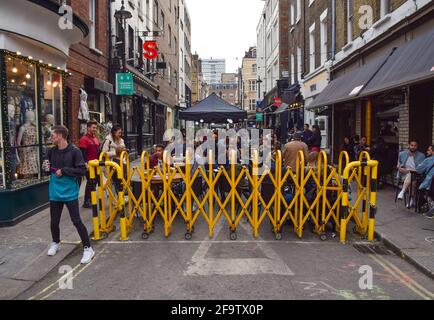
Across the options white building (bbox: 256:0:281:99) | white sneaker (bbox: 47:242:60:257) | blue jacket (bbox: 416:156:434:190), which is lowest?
white sneaker (bbox: 47:242:60:257)

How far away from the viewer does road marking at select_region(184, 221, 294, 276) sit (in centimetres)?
544

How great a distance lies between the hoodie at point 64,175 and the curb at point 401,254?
4760 millimetres

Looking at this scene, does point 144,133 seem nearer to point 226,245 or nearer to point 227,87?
point 226,245

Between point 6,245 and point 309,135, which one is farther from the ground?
point 309,135

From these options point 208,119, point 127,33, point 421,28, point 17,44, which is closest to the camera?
point 17,44

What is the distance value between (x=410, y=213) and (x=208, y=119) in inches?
279

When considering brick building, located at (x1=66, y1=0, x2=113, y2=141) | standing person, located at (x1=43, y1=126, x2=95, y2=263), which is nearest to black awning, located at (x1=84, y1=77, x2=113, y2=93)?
brick building, located at (x1=66, y1=0, x2=113, y2=141)

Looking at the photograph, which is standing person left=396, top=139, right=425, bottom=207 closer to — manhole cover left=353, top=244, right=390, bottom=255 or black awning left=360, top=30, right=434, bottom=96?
black awning left=360, top=30, right=434, bottom=96

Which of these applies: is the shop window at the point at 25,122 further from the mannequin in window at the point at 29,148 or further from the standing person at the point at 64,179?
the standing person at the point at 64,179

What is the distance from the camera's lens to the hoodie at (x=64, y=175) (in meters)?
5.95

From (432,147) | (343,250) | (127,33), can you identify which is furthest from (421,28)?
(127,33)

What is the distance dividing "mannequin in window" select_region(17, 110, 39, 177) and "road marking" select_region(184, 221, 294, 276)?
455 cm

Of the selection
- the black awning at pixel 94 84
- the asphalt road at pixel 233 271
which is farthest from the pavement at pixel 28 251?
the black awning at pixel 94 84

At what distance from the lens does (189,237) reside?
7195 mm
